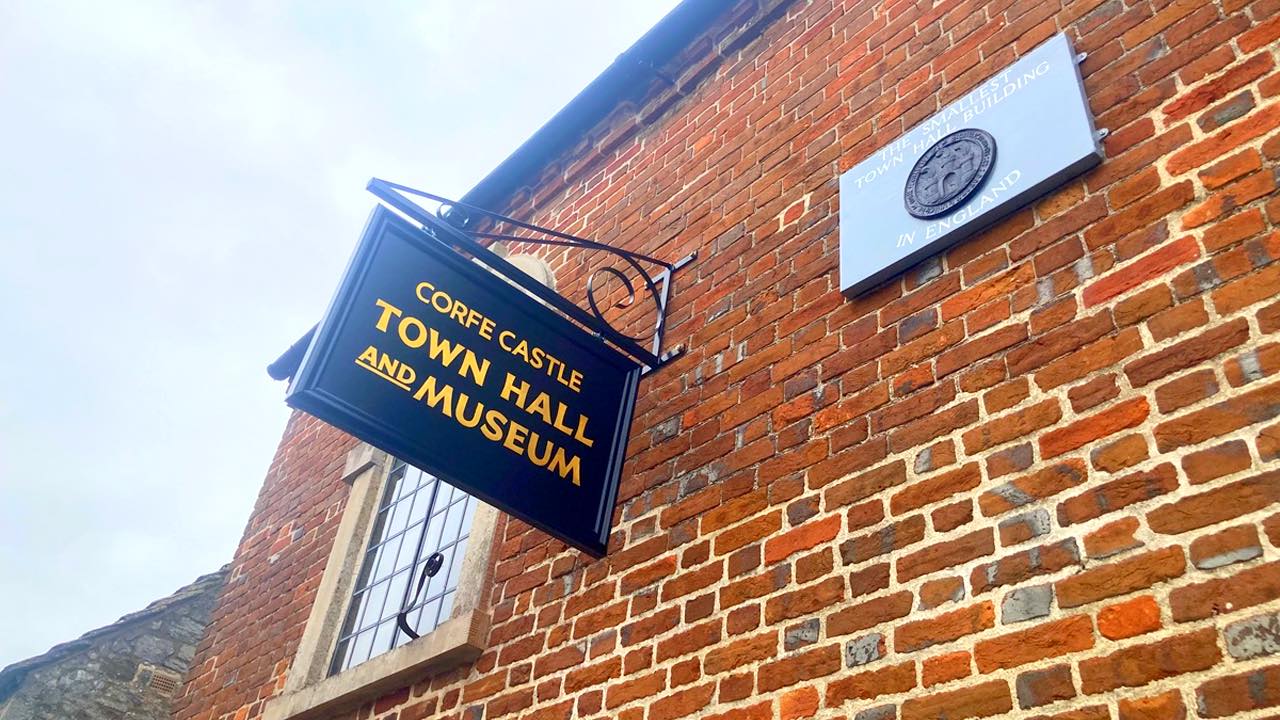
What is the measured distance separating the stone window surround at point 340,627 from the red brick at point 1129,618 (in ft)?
8.72

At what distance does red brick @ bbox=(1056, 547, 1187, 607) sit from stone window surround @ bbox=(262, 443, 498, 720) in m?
2.58

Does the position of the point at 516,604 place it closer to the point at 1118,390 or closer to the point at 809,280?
the point at 809,280

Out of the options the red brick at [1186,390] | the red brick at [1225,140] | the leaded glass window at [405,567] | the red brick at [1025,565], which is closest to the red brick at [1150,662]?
the red brick at [1025,565]

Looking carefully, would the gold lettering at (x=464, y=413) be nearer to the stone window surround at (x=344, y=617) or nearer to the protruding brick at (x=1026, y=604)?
the stone window surround at (x=344, y=617)

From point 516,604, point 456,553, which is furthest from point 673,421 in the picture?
point 456,553

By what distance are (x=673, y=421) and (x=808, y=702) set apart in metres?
1.48

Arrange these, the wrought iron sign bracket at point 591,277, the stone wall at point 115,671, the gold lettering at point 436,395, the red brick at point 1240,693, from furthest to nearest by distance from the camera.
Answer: the stone wall at point 115,671, the wrought iron sign bracket at point 591,277, the gold lettering at point 436,395, the red brick at point 1240,693

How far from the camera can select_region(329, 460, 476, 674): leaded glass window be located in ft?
16.6

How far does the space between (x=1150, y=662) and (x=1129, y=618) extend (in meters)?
0.11

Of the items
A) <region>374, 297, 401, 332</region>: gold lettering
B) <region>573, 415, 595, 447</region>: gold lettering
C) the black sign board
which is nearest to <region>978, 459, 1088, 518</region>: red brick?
the black sign board

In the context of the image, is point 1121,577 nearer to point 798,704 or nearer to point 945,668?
point 945,668

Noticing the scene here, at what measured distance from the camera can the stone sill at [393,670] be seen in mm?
4156

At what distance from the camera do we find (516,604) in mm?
4152

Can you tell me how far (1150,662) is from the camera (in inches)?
83.4
